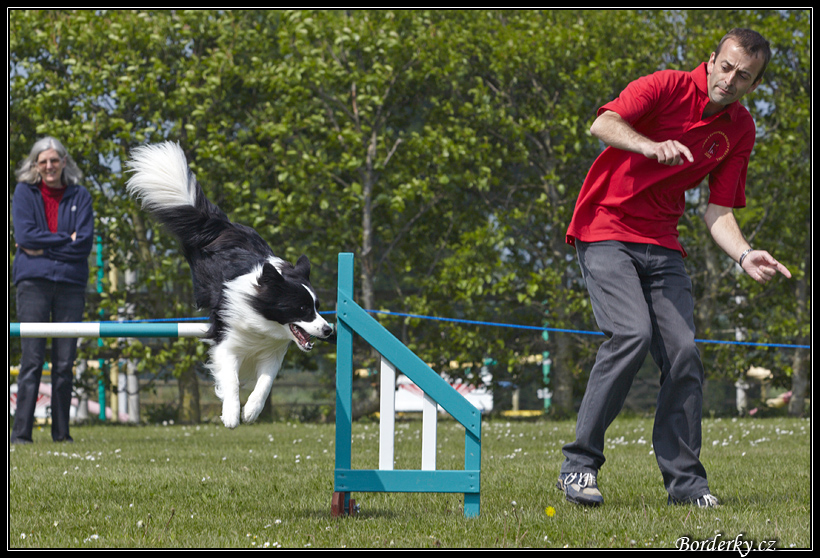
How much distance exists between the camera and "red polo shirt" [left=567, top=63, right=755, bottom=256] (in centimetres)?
306

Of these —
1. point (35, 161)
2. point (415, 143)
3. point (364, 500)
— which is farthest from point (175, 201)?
point (415, 143)

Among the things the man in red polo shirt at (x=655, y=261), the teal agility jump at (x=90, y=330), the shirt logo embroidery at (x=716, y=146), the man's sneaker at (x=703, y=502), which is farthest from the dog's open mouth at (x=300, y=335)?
the shirt logo embroidery at (x=716, y=146)

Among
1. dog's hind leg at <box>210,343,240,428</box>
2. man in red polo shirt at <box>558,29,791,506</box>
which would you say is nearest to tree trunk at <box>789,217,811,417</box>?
man in red polo shirt at <box>558,29,791,506</box>

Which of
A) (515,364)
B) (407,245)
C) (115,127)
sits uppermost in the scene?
(115,127)

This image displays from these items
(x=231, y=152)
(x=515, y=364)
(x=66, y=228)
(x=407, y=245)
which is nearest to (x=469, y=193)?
(x=407, y=245)

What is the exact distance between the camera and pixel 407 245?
8477 mm

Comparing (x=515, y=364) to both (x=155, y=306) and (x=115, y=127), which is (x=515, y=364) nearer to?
(x=155, y=306)

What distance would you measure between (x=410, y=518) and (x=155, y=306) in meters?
5.88

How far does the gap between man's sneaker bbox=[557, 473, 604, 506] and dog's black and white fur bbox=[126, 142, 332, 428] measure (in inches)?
42.0

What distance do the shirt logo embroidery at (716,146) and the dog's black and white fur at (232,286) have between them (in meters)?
1.58

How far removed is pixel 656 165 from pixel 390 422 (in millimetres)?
1363

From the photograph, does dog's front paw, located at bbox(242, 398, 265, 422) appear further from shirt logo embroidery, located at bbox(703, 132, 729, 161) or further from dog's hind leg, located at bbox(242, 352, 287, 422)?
shirt logo embroidery, located at bbox(703, 132, 729, 161)

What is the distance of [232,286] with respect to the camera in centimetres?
320

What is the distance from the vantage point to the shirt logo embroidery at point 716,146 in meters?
3.15
